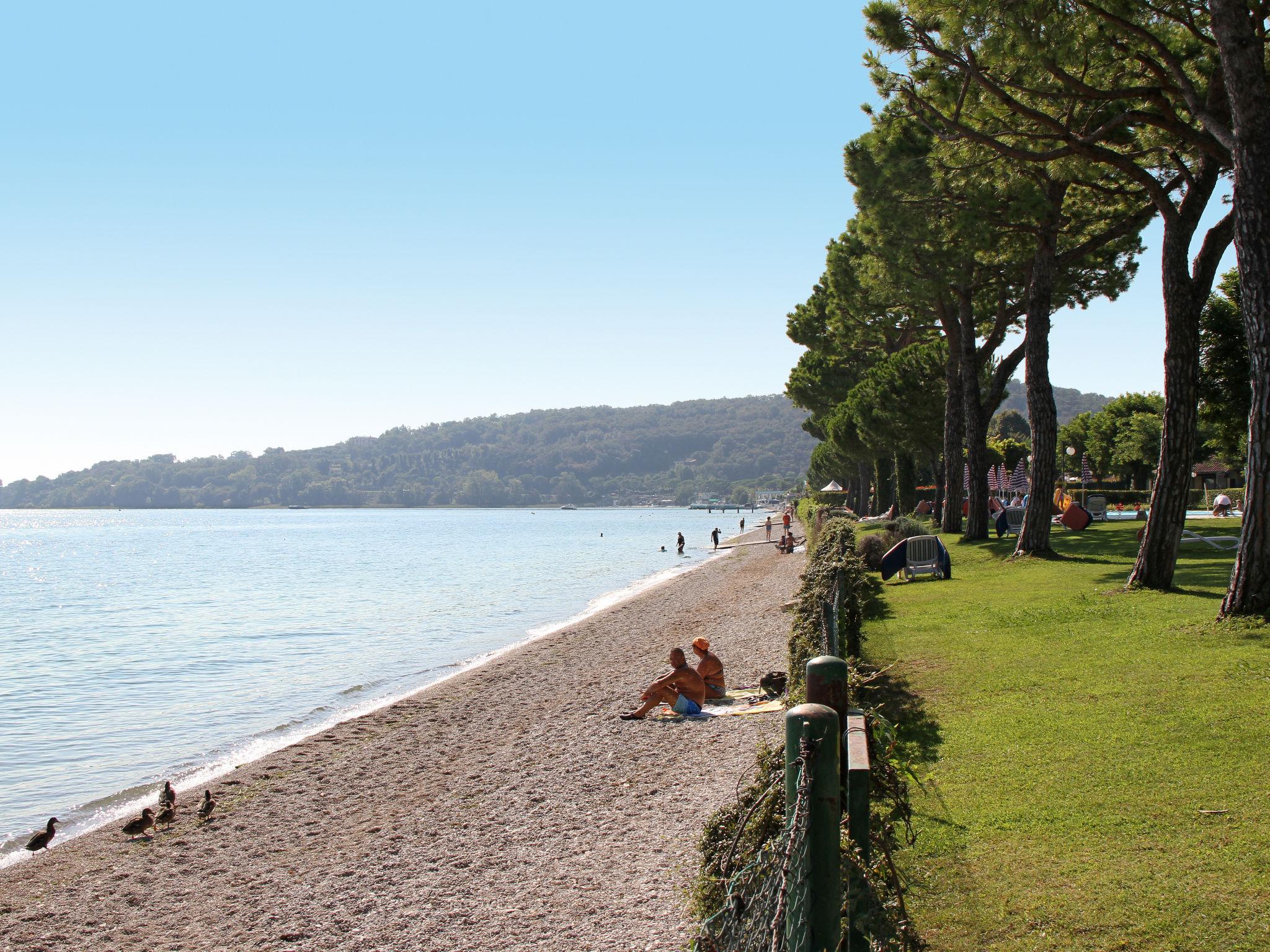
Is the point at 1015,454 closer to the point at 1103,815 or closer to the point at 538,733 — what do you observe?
the point at 538,733

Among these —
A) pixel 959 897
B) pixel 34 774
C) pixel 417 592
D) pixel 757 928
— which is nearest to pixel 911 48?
pixel 959 897

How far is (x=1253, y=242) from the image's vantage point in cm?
1016

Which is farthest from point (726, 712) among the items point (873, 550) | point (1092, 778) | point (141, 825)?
point (873, 550)

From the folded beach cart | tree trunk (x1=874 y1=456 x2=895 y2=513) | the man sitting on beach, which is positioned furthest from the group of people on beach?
tree trunk (x1=874 y1=456 x2=895 y2=513)

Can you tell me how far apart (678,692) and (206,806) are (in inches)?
210

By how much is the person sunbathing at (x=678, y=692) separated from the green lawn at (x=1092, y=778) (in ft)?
6.89

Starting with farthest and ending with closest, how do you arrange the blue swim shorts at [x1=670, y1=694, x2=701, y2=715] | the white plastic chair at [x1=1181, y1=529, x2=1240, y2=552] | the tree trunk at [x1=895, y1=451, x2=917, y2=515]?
the tree trunk at [x1=895, y1=451, x2=917, y2=515], the white plastic chair at [x1=1181, y1=529, x2=1240, y2=552], the blue swim shorts at [x1=670, y1=694, x2=701, y2=715]

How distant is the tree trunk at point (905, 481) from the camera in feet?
137

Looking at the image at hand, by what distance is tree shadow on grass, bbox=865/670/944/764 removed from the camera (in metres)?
7.29

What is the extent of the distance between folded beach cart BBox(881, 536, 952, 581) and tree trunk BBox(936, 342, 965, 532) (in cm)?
893

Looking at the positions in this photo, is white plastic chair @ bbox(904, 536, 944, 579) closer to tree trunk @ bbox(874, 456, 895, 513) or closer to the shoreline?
the shoreline

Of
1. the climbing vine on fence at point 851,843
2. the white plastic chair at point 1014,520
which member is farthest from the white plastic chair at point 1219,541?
the climbing vine on fence at point 851,843

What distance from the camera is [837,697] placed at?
11.8ft

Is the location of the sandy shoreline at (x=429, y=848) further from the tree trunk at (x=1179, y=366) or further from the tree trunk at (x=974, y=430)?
the tree trunk at (x=974, y=430)
